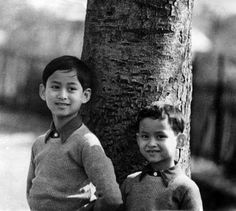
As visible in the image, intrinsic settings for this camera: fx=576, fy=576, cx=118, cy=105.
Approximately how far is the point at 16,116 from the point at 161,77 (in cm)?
495

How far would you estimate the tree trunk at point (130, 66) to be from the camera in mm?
3166

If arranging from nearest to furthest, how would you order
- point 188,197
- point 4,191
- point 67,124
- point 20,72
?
point 188,197 < point 67,124 < point 4,191 < point 20,72

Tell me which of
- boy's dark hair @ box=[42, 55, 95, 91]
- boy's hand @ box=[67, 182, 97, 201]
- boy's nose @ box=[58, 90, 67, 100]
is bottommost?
boy's hand @ box=[67, 182, 97, 201]

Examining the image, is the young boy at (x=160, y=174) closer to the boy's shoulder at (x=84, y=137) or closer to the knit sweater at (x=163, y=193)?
the knit sweater at (x=163, y=193)

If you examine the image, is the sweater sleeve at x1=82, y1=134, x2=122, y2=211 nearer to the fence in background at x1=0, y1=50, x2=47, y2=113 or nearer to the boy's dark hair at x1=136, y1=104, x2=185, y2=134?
the boy's dark hair at x1=136, y1=104, x2=185, y2=134

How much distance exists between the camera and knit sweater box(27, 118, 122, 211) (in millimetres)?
2660

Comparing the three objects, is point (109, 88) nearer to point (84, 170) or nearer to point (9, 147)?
point (84, 170)

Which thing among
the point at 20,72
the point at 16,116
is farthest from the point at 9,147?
the point at 20,72

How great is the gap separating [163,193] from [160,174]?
0.10m

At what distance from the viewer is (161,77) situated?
320 cm

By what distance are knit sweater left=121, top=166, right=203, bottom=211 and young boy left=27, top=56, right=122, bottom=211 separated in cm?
15

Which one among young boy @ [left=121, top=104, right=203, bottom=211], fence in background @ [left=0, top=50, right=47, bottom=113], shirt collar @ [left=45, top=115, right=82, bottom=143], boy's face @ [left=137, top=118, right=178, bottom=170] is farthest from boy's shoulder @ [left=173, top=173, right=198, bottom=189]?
fence in background @ [left=0, top=50, right=47, bottom=113]

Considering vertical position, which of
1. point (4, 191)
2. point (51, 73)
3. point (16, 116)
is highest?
point (51, 73)

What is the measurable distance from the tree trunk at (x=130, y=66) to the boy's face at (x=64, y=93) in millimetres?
333
